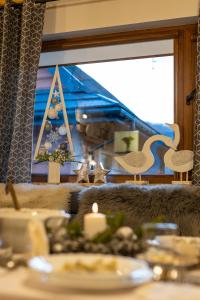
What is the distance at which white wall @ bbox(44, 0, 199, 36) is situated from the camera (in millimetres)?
3105

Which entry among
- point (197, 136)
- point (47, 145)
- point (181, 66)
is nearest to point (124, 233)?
point (197, 136)

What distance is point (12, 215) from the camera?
1.25 m

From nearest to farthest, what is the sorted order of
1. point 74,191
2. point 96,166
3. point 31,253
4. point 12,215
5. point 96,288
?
point 96,288
point 31,253
point 12,215
point 74,191
point 96,166

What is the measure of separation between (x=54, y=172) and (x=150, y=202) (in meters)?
1.09

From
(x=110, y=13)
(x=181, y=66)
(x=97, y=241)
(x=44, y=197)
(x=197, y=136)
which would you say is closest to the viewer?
(x=97, y=241)

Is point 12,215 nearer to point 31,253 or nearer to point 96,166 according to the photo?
point 31,253

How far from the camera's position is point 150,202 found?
7.76ft

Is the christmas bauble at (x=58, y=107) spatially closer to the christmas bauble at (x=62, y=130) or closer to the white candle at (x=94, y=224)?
the christmas bauble at (x=62, y=130)

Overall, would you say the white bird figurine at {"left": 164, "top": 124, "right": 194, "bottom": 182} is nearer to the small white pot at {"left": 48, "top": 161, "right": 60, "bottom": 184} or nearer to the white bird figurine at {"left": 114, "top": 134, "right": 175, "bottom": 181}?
the white bird figurine at {"left": 114, "top": 134, "right": 175, "bottom": 181}

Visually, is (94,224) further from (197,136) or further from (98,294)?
(197,136)

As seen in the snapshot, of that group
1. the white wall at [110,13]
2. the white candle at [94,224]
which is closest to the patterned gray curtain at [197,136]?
the white wall at [110,13]

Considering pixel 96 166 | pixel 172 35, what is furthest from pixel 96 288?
pixel 172 35

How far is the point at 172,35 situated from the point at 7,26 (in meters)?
1.29

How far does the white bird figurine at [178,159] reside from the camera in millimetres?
2869
